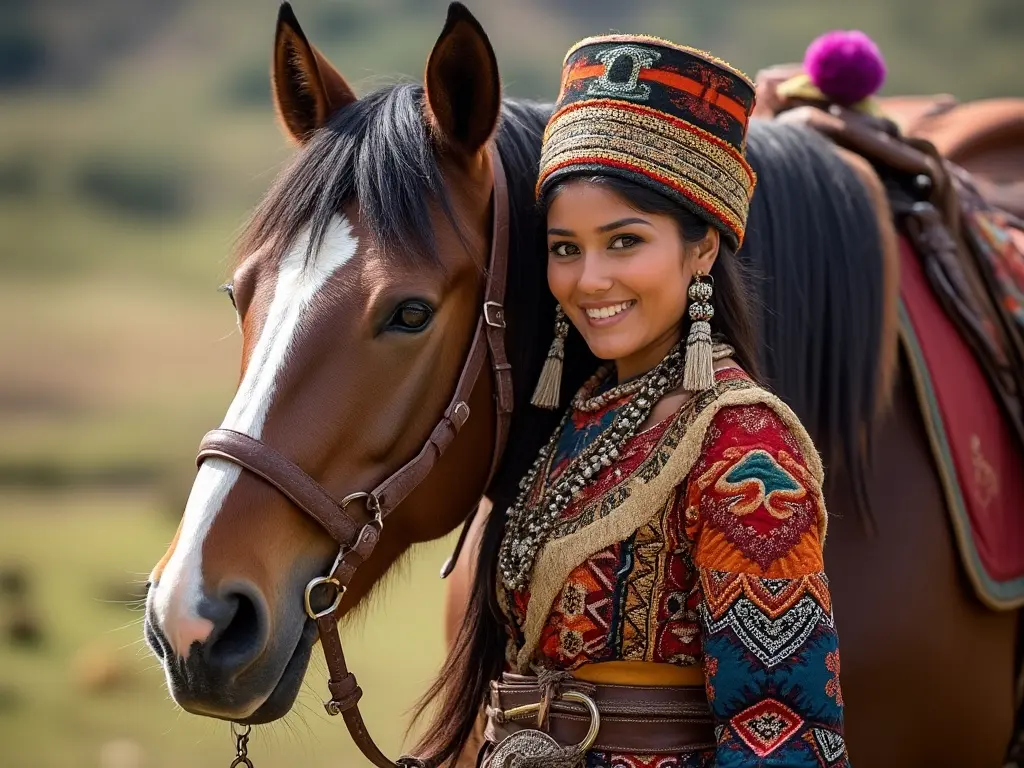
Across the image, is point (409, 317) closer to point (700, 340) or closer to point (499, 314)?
point (499, 314)

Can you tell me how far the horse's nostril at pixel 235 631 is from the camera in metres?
1.43

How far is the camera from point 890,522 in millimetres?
2148

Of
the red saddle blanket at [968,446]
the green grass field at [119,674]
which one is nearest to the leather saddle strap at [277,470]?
the red saddle blanket at [968,446]

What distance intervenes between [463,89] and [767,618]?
0.95 m

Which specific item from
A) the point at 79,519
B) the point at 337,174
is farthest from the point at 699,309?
the point at 79,519

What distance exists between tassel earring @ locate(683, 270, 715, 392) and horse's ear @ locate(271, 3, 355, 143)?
0.71m

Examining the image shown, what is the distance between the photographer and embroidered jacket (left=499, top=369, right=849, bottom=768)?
1.39m

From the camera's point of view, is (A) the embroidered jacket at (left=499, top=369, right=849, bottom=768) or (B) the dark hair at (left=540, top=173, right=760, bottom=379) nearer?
(A) the embroidered jacket at (left=499, top=369, right=849, bottom=768)

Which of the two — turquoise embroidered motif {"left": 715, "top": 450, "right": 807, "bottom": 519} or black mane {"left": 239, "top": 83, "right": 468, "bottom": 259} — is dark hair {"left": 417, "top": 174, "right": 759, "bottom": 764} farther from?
turquoise embroidered motif {"left": 715, "top": 450, "right": 807, "bottom": 519}

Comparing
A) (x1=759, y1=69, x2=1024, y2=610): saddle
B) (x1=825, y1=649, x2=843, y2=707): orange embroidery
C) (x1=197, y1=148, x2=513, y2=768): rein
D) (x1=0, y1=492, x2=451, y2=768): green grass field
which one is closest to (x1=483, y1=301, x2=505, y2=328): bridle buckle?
(x1=197, y1=148, x2=513, y2=768): rein

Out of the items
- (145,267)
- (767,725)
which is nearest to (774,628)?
(767,725)

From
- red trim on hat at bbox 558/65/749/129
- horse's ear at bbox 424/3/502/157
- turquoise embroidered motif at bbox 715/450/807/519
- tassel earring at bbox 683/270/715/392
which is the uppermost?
horse's ear at bbox 424/3/502/157

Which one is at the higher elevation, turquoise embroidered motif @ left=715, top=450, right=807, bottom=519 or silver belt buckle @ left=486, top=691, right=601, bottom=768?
turquoise embroidered motif @ left=715, top=450, right=807, bottom=519

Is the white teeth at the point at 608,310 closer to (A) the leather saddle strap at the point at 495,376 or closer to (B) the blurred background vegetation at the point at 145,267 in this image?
(A) the leather saddle strap at the point at 495,376
